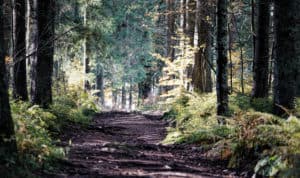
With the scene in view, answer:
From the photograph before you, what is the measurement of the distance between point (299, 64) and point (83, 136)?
575 centimetres

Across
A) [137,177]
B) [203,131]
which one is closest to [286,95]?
[203,131]

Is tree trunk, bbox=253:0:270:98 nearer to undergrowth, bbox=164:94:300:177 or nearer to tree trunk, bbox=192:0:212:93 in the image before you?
undergrowth, bbox=164:94:300:177

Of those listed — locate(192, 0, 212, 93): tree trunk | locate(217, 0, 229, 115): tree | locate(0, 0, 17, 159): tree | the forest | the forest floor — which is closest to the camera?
locate(0, 0, 17, 159): tree

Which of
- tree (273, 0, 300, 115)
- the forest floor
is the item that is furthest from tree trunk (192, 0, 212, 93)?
the forest floor

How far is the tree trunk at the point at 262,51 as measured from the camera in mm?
13172

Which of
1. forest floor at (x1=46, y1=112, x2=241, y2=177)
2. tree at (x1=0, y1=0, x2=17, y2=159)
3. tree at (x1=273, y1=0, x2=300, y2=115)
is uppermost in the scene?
tree at (x1=273, y1=0, x2=300, y2=115)

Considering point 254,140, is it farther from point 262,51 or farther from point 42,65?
point 42,65

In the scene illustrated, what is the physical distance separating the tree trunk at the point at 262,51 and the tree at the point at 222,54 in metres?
3.27

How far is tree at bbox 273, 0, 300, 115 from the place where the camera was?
8828mm

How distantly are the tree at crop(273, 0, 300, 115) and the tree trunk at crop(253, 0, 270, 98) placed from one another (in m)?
4.21

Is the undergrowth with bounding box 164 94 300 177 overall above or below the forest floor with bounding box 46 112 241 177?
above

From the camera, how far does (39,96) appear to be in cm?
1204

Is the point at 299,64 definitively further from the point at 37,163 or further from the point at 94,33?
the point at 94,33

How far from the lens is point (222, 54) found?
1036 cm
